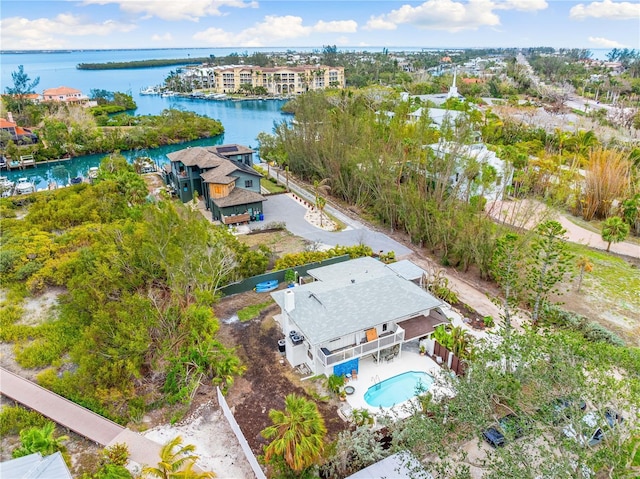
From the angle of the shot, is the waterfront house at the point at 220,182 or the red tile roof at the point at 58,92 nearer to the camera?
the waterfront house at the point at 220,182

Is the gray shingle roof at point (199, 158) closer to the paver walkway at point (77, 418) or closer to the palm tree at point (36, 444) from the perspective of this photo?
the paver walkway at point (77, 418)

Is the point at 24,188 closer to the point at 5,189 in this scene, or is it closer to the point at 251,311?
the point at 5,189

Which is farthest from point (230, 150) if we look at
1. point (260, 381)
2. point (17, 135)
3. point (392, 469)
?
point (17, 135)

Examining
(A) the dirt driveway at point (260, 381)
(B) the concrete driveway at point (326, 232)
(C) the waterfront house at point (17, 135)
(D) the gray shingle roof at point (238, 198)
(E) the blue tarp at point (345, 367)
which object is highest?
(C) the waterfront house at point (17, 135)

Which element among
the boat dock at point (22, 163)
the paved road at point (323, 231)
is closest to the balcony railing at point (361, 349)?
the paved road at point (323, 231)

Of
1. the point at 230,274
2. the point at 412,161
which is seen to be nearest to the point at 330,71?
the point at 412,161

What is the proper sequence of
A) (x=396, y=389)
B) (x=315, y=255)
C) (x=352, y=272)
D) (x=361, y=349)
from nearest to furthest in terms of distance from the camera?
(x=396, y=389) → (x=361, y=349) → (x=352, y=272) → (x=315, y=255)
